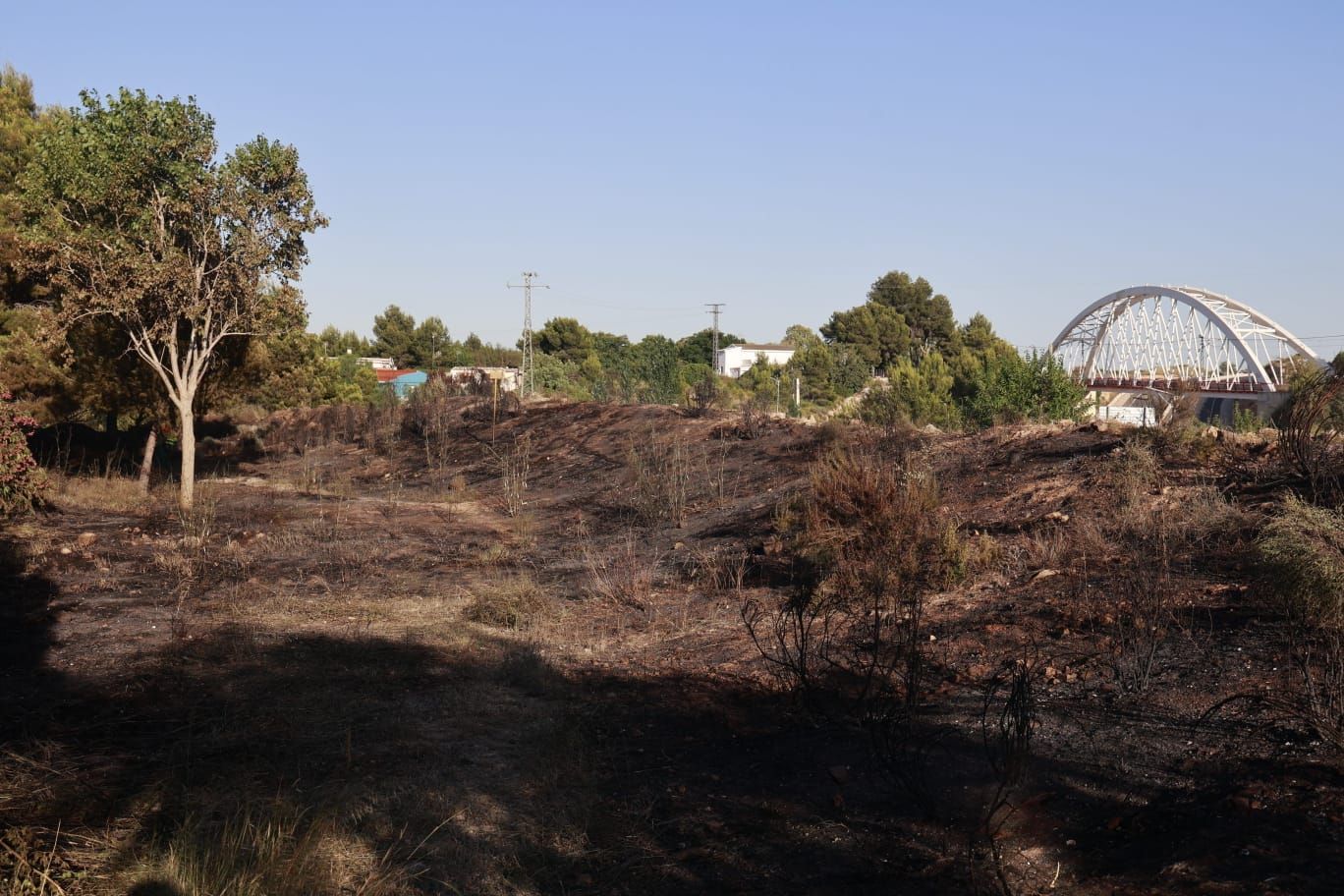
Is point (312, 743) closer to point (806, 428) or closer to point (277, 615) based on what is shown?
point (277, 615)

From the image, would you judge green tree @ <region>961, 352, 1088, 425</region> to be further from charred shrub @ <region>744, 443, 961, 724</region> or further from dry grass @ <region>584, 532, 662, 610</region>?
charred shrub @ <region>744, 443, 961, 724</region>

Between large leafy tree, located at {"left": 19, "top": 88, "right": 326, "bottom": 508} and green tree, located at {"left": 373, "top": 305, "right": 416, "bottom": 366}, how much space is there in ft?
191

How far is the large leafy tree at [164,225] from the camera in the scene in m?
16.2

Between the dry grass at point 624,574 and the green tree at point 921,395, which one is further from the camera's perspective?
the green tree at point 921,395

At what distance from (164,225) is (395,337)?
59.9 m

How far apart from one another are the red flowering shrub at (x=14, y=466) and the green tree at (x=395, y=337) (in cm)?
6125

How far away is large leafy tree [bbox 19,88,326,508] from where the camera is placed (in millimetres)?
16234

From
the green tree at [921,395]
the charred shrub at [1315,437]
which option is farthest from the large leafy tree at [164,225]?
the green tree at [921,395]

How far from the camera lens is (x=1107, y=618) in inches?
304

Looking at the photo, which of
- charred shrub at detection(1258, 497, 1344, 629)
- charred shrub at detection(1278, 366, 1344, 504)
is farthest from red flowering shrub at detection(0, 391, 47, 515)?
charred shrub at detection(1278, 366, 1344, 504)

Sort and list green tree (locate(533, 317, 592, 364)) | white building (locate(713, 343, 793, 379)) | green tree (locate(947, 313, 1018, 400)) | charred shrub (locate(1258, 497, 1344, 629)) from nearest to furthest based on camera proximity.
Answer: charred shrub (locate(1258, 497, 1344, 629))
green tree (locate(947, 313, 1018, 400))
green tree (locate(533, 317, 592, 364))
white building (locate(713, 343, 793, 379))

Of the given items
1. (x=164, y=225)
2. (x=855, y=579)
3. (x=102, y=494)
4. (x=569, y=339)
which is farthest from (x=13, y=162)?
(x=569, y=339)

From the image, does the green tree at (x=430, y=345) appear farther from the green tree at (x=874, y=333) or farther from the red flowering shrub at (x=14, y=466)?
the red flowering shrub at (x=14, y=466)

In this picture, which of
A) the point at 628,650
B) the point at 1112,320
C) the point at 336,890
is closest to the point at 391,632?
the point at 628,650
